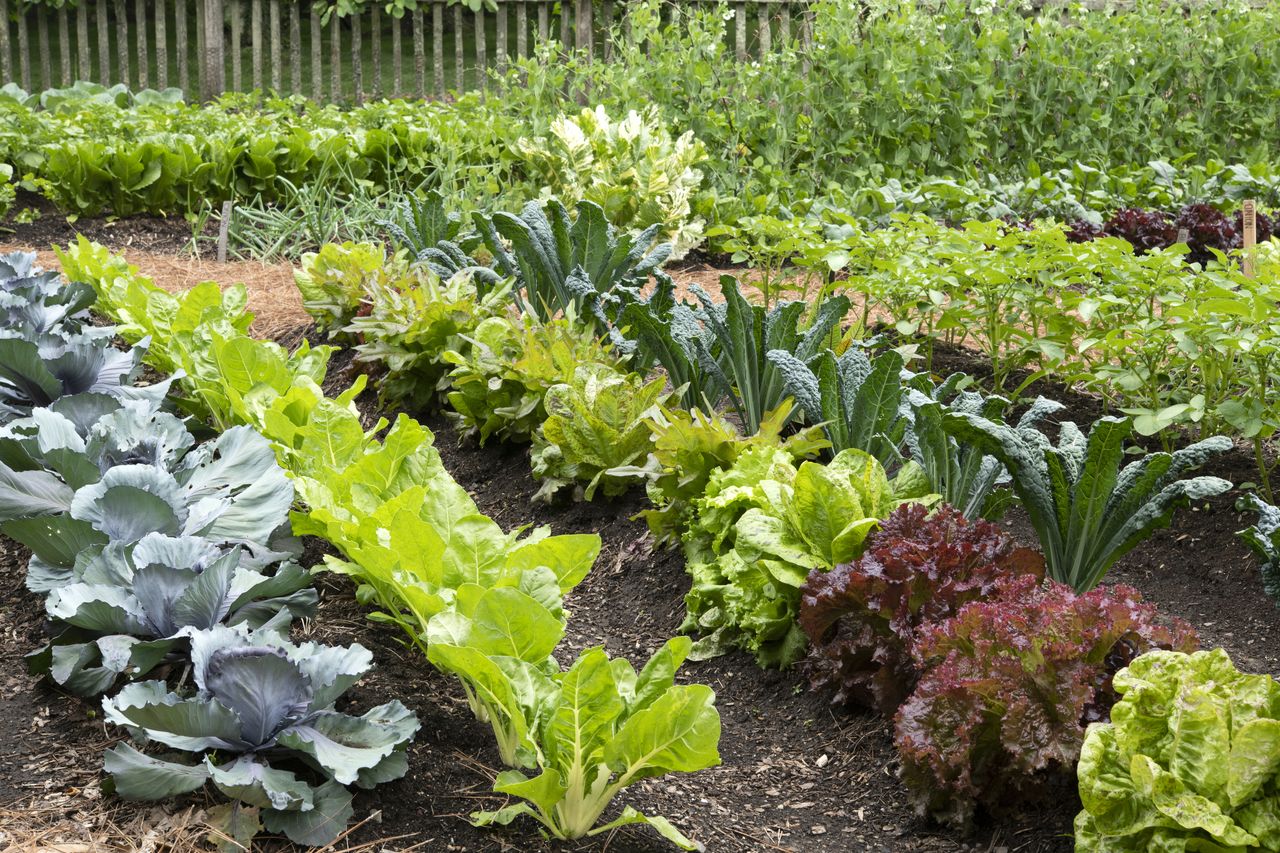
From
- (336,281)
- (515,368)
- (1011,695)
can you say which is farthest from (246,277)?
(1011,695)

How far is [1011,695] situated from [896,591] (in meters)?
0.42

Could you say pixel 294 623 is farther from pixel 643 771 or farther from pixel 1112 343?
pixel 1112 343

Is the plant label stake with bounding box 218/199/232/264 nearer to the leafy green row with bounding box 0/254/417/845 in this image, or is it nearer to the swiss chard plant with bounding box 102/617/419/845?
the leafy green row with bounding box 0/254/417/845

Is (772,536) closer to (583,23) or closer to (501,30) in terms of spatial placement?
(583,23)

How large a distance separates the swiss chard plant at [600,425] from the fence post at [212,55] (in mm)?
10902

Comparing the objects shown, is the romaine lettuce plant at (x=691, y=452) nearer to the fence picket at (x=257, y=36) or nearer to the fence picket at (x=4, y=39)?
the fence picket at (x=257, y=36)

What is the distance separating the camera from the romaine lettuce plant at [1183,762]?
182cm

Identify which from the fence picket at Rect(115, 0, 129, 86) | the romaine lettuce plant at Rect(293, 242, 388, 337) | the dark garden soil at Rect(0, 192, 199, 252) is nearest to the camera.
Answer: the romaine lettuce plant at Rect(293, 242, 388, 337)

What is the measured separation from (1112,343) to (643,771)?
204cm

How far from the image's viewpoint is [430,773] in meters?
2.21

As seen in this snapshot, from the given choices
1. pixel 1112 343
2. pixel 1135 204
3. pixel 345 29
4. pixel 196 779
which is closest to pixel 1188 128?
pixel 1135 204

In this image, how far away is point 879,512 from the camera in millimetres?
2834

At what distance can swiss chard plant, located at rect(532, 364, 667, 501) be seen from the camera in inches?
139

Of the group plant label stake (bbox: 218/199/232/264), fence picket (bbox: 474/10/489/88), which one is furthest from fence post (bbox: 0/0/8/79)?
plant label stake (bbox: 218/199/232/264)
